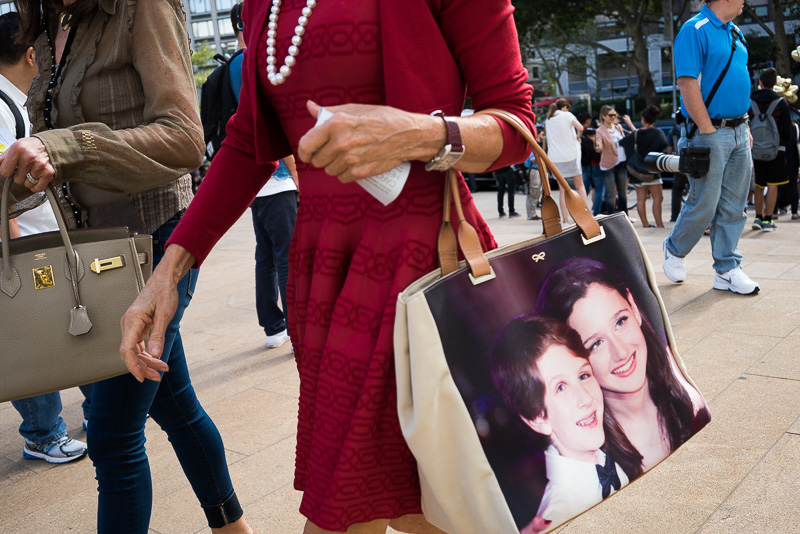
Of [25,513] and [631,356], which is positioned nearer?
[631,356]

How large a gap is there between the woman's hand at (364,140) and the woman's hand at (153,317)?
2.35 feet

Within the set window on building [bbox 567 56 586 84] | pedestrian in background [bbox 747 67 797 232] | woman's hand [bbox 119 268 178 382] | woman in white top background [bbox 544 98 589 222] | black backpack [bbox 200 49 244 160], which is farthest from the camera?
window on building [bbox 567 56 586 84]

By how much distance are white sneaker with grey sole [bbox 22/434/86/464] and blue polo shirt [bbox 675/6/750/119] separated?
4.50 m

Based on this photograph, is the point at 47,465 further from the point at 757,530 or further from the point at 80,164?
the point at 757,530

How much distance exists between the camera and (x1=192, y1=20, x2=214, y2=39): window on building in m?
87.8

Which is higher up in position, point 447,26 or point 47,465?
point 447,26

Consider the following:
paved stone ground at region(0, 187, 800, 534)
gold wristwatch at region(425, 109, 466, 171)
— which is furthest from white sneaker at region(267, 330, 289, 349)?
gold wristwatch at region(425, 109, 466, 171)

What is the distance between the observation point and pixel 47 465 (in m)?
3.69

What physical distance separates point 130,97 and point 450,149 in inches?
50.3

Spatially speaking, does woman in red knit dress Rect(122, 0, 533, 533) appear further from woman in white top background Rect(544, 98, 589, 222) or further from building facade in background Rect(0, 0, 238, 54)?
building facade in background Rect(0, 0, 238, 54)

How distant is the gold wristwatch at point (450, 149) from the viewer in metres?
1.24

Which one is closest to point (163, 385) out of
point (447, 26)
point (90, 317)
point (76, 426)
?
point (90, 317)

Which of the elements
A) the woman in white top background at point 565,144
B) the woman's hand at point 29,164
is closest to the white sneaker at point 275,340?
the woman's hand at point 29,164

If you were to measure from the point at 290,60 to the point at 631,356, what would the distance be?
843 mm
